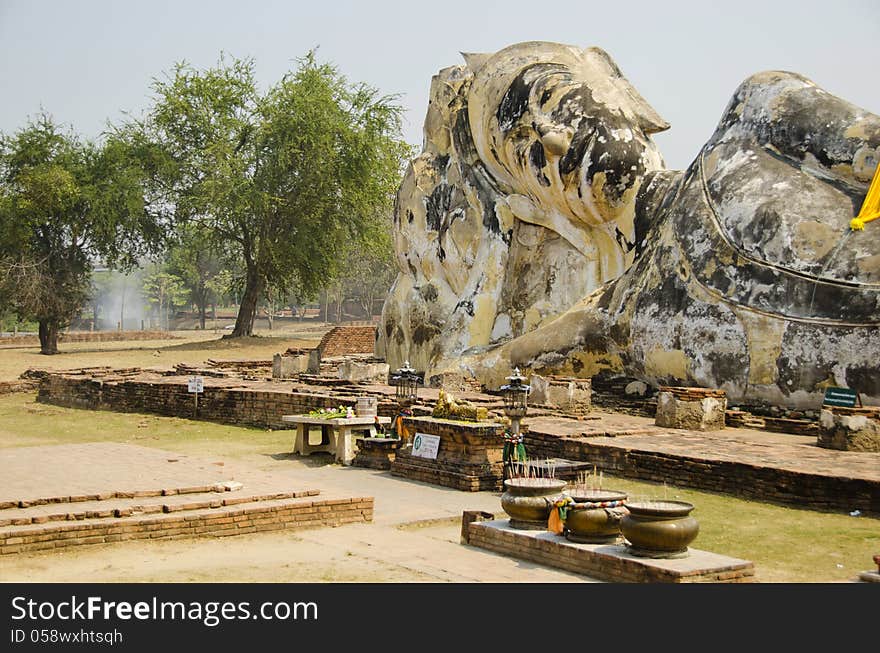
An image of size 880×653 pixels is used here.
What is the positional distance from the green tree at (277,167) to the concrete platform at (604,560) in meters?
23.7

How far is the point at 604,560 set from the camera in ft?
21.5

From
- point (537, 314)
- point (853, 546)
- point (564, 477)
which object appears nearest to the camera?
point (853, 546)

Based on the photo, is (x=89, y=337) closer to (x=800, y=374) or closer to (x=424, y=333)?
(x=424, y=333)

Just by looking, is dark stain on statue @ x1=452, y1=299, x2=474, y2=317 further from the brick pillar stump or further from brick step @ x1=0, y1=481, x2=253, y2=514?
brick step @ x1=0, y1=481, x2=253, y2=514

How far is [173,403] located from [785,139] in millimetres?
8964

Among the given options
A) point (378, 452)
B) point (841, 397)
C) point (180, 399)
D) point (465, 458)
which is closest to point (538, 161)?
point (180, 399)

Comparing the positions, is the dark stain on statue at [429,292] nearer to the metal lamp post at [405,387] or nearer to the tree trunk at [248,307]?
the metal lamp post at [405,387]

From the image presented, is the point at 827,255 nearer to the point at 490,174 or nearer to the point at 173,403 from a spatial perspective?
the point at 490,174

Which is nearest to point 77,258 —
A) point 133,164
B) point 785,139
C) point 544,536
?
point 133,164

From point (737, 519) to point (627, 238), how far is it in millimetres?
8755

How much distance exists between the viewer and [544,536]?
7105mm

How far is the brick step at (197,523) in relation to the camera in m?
7.08

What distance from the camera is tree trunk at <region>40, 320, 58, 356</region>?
2875 centimetres

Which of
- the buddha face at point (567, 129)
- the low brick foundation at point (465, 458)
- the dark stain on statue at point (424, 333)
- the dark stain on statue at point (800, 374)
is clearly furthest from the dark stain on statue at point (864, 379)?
the dark stain on statue at point (424, 333)
